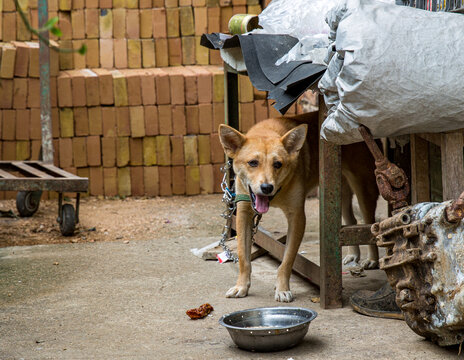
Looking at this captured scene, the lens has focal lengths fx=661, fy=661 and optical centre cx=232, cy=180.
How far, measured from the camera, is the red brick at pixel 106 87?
8461mm

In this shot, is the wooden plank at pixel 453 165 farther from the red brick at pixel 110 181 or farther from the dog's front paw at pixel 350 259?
the red brick at pixel 110 181

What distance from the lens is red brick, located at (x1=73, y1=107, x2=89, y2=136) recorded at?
28.0 feet

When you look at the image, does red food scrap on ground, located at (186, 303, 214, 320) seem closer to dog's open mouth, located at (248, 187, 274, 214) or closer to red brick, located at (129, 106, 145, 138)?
dog's open mouth, located at (248, 187, 274, 214)

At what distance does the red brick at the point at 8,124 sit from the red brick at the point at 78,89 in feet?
2.57

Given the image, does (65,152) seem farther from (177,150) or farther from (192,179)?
(192,179)

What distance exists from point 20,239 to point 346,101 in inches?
171

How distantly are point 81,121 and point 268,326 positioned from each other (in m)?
5.62

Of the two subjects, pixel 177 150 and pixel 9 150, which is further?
pixel 177 150

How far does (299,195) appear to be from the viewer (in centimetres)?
451

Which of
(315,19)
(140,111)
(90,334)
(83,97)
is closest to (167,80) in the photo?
(140,111)

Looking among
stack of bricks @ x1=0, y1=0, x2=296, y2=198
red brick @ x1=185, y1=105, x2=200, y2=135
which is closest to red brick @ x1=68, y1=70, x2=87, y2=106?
stack of bricks @ x1=0, y1=0, x2=296, y2=198

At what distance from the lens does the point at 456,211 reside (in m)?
2.83

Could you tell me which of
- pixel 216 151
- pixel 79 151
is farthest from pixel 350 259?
pixel 79 151

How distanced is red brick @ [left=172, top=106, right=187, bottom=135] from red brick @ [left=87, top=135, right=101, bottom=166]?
3.29 ft
